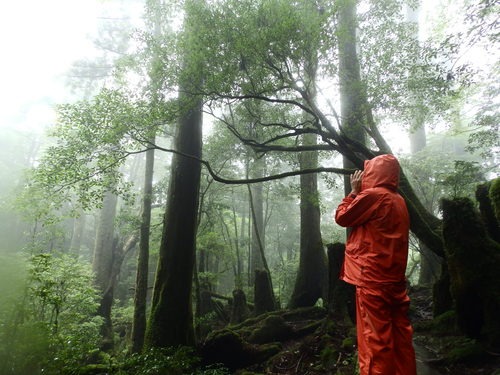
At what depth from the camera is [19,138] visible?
27.8 meters

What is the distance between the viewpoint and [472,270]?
167 inches

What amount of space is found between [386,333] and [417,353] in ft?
7.81

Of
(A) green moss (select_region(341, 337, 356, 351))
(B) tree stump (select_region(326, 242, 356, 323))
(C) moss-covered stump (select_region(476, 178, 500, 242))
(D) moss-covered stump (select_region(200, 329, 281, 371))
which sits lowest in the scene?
(D) moss-covered stump (select_region(200, 329, 281, 371))

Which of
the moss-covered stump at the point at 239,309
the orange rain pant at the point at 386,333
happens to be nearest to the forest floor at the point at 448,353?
the orange rain pant at the point at 386,333

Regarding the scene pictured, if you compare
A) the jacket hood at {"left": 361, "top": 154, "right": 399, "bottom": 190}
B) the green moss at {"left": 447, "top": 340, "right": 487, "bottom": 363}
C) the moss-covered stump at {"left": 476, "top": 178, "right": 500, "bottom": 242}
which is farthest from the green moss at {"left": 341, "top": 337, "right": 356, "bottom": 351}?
the jacket hood at {"left": 361, "top": 154, "right": 399, "bottom": 190}

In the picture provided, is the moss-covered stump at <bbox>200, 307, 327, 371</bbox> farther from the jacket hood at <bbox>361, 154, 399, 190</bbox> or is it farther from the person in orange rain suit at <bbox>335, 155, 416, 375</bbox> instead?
the jacket hood at <bbox>361, 154, 399, 190</bbox>

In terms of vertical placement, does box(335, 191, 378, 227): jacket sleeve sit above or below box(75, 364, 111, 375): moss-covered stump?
above

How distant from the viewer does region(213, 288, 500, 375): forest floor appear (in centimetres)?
389

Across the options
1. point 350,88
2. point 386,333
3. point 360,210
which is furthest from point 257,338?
point 350,88

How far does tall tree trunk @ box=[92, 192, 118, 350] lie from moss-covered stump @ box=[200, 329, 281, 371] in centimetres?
602

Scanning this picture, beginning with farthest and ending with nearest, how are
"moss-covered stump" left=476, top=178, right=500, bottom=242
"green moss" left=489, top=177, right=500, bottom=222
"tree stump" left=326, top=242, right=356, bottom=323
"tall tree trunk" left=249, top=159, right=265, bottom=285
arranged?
1. "tall tree trunk" left=249, top=159, right=265, bottom=285
2. "tree stump" left=326, top=242, right=356, bottom=323
3. "moss-covered stump" left=476, top=178, right=500, bottom=242
4. "green moss" left=489, top=177, right=500, bottom=222

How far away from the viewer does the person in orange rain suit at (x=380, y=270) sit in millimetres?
2738

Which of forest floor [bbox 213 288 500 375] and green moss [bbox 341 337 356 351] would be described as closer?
forest floor [bbox 213 288 500 375]

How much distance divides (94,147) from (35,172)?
4.21ft
